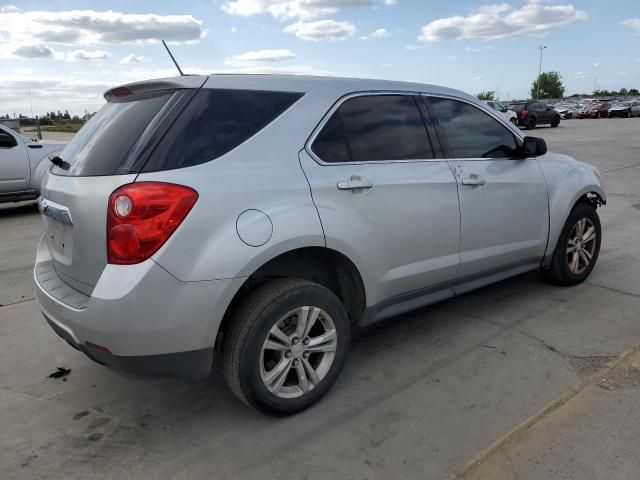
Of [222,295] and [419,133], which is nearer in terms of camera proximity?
[222,295]

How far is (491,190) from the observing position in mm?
3812

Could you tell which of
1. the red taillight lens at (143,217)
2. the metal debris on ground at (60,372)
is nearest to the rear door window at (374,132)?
the red taillight lens at (143,217)

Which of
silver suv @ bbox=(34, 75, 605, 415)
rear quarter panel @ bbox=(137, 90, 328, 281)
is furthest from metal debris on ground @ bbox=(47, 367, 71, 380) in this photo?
rear quarter panel @ bbox=(137, 90, 328, 281)

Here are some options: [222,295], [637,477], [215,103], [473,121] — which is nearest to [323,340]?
[222,295]

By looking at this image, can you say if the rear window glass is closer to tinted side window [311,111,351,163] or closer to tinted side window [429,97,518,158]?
tinted side window [311,111,351,163]

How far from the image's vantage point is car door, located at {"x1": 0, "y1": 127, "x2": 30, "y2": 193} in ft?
29.8

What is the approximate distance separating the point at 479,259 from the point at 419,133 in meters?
0.98

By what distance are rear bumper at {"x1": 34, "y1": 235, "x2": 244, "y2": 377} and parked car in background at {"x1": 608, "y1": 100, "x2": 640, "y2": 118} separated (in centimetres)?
4871

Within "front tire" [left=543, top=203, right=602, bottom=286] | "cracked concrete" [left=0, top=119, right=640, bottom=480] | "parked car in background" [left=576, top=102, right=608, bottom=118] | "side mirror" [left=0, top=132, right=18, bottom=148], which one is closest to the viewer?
"cracked concrete" [left=0, top=119, right=640, bottom=480]

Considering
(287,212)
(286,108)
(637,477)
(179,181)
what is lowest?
(637,477)

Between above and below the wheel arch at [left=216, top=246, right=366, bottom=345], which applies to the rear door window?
above

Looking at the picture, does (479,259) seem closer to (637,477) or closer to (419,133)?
(419,133)

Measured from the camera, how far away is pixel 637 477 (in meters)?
2.36

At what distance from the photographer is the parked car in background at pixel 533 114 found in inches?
1174
